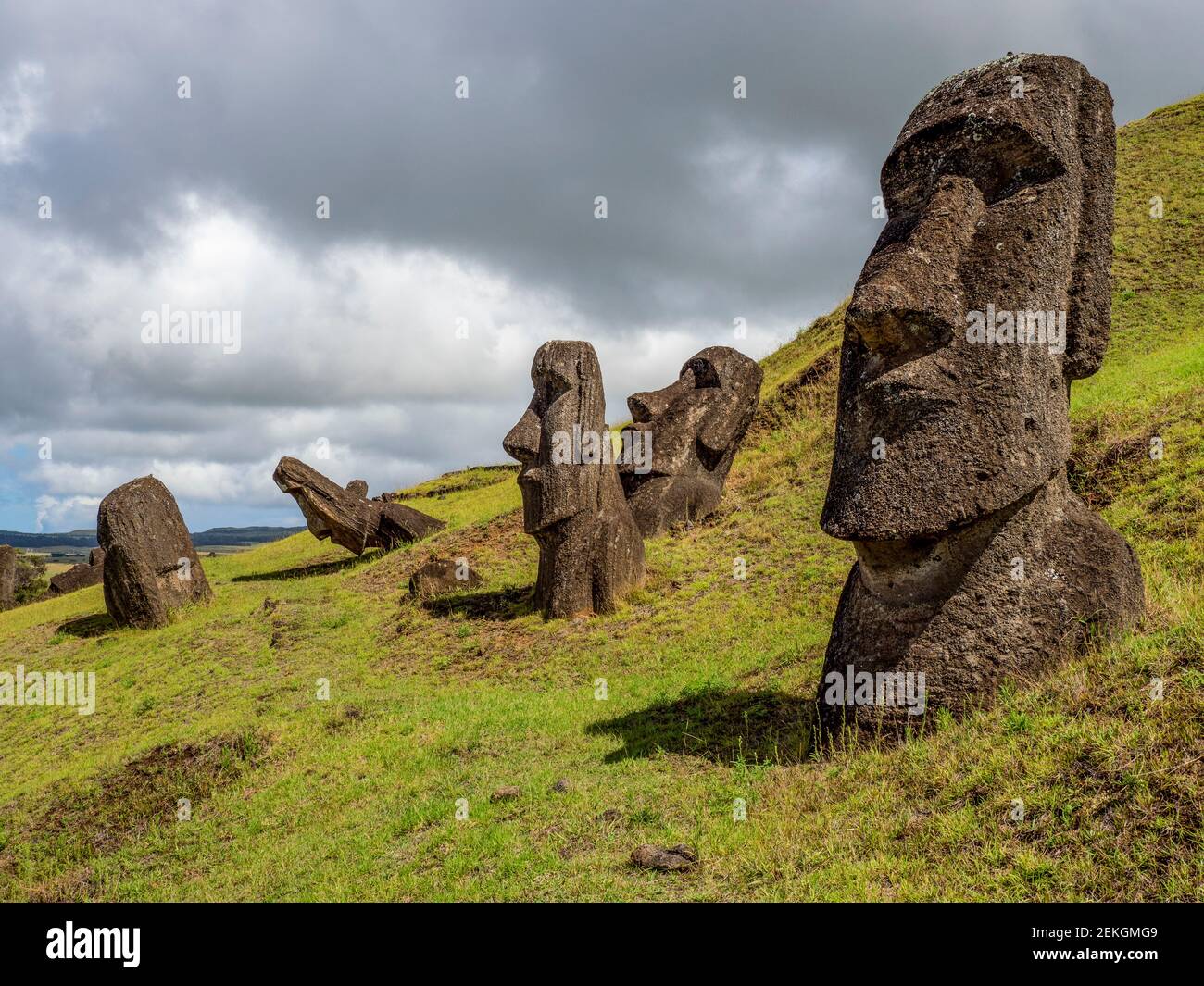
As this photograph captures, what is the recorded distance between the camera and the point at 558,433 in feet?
47.5

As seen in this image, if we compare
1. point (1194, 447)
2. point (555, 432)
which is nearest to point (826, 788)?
point (1194, 447)

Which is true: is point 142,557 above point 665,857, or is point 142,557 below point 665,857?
above

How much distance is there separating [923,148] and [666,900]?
5.71m

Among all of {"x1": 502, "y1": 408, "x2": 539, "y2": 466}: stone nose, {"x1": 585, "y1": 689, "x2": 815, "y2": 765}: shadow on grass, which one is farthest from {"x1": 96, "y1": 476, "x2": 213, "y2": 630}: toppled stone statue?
{"x1": 585, "y1": 689, "x2": 815, "y2": 765}: shadow on grass

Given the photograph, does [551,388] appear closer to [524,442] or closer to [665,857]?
[524,442]

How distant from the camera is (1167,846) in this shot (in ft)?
13.4

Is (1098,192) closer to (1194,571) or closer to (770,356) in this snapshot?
(1194,571)

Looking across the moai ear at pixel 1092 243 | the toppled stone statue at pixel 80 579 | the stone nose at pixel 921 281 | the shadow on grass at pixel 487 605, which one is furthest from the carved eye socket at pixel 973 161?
the toppled stone statue at pixel 80 579

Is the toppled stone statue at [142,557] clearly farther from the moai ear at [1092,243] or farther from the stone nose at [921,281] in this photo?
the moai ear at [1092,243]

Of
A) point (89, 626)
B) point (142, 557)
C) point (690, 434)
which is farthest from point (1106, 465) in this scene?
point (89, 626)

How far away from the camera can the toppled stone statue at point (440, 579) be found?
57.4 ft

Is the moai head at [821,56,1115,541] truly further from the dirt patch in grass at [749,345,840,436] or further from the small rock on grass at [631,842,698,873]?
the dirt patch in grass at [749,345,840,436]

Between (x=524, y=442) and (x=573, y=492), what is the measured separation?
1.33 meters

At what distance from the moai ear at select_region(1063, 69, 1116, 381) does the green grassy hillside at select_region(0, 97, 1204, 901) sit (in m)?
2.03
